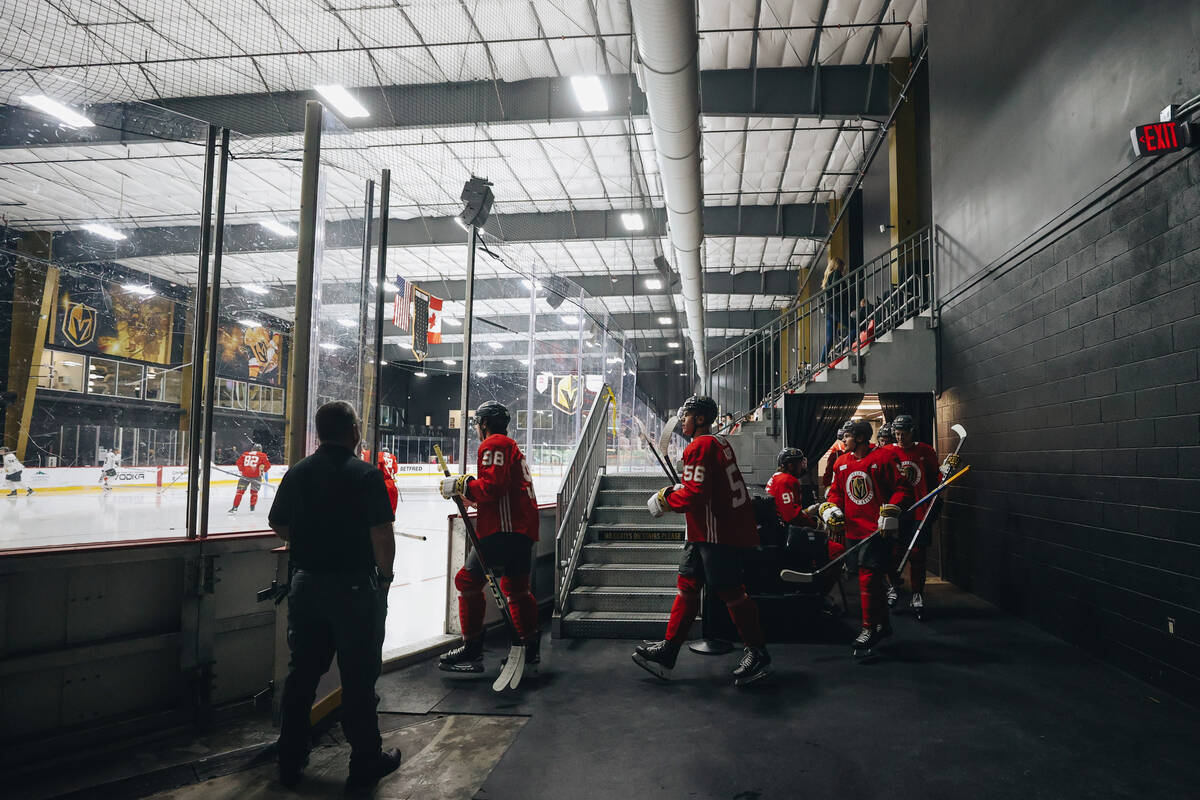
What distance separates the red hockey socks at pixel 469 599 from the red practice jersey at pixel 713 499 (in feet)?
4.41

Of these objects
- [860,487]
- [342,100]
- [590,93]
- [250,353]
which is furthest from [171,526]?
[590,93]

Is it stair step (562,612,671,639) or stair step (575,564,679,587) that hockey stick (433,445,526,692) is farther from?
stair step (575,564,679,587)

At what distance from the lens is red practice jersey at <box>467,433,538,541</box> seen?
160 inches

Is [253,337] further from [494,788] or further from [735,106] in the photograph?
[735,106]

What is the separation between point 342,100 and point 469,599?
312 inches

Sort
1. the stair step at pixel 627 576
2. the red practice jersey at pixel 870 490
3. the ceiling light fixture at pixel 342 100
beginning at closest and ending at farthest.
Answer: the red practice jersey at pixel 870 490
the stair step at pixel 627 576
the ceiling light fixture at pixel 342 100

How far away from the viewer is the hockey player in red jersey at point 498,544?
4098 mm

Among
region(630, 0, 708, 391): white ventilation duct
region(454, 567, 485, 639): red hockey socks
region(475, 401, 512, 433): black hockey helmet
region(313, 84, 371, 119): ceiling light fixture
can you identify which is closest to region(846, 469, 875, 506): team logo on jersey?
region(475, 401, 512, 433): black hockey helmet

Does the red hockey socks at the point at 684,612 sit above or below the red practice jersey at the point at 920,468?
below

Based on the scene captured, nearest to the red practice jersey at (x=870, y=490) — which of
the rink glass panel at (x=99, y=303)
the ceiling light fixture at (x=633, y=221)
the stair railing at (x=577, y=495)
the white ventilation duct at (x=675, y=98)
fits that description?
the stair railing at (x=577, y=495)

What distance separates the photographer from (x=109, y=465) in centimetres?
325

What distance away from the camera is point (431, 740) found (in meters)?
3.15

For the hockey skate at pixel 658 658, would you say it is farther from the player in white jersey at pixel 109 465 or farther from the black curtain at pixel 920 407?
the black curtain at pixel 920 407

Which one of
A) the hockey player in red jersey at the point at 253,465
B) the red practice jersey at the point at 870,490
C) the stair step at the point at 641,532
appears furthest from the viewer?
the stair step at the point at 641,532
